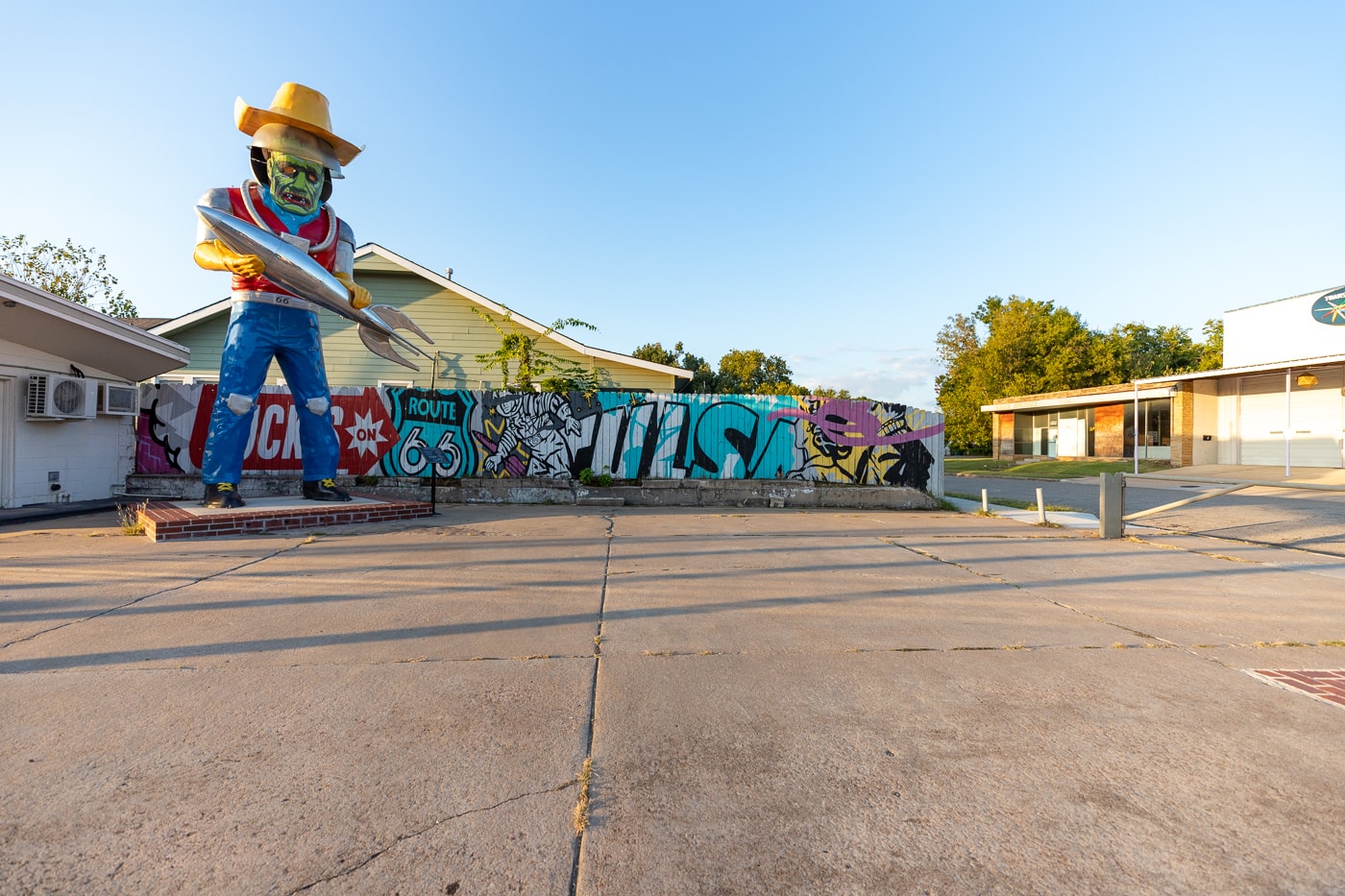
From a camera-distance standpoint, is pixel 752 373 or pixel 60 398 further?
pixel 752 373

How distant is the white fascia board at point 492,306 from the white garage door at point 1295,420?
2385cm

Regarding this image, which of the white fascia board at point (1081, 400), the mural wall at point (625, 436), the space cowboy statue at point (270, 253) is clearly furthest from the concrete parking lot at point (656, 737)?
the white fascia board at point (1081, 400)

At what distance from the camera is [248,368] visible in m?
9.53

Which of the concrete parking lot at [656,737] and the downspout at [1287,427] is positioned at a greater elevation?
the downspout at [1287,427]

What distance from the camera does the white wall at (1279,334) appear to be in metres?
23.4

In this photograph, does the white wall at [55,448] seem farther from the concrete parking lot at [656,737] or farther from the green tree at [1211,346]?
the green tree at [1211,346]

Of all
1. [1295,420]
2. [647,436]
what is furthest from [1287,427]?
[647,436]

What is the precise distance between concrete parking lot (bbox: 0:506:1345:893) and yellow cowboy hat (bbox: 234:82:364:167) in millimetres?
6608

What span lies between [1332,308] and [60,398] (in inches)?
1438

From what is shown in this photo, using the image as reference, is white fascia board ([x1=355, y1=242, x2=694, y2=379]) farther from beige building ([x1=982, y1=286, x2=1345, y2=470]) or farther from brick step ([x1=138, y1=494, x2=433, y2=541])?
beige building ([x1=982, y1=286, x2=1345, y2=470])

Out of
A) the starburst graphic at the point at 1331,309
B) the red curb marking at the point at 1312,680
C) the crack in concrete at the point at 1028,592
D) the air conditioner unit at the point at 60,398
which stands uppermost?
the starburst graphic at the point at 1331,309

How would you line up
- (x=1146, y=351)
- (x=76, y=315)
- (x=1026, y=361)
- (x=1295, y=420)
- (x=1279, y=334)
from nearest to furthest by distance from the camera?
(x=76, y=315)
(x=1295, y=420)
(x=1279, y=334)
(x=1026, y=361)
(x=1146, y=351)

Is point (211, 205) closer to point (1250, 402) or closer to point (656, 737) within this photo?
point (656, 737)

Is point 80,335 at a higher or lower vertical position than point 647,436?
higher
